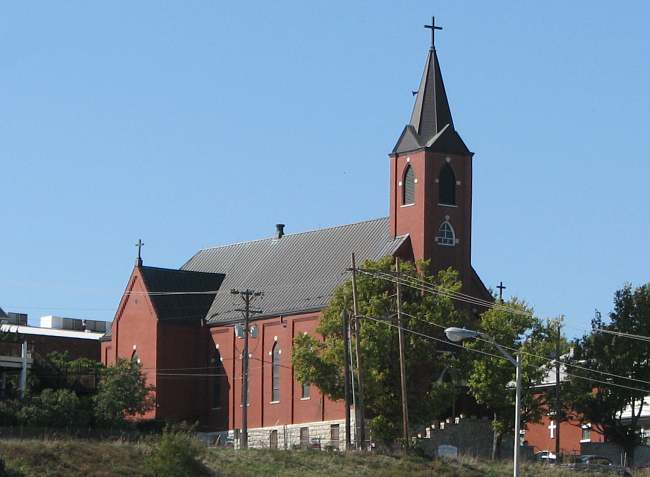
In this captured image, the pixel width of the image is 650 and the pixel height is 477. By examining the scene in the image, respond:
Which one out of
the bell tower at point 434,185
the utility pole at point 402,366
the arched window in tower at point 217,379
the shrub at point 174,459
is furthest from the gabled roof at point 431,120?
the shrub at point 174,459

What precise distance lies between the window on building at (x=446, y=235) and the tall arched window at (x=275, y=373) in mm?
13403

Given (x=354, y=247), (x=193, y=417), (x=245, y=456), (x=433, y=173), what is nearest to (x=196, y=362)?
(x=193, y=417)

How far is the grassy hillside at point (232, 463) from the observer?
67.4 metres

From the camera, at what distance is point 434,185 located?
95812mm

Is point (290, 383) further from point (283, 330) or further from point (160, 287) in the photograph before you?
point (160, 287)

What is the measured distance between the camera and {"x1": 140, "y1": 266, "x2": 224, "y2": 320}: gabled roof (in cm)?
10775

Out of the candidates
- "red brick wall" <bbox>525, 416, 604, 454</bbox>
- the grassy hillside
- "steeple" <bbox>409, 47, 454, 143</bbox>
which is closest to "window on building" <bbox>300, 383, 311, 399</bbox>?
"red brick wall" <bbox>525, 416, 604, 454</bbox>

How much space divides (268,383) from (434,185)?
16.8 meters

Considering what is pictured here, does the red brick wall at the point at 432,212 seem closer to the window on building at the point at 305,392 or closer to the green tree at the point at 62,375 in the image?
the window on building at the point at 305,392

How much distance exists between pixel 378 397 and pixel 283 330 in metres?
17.2

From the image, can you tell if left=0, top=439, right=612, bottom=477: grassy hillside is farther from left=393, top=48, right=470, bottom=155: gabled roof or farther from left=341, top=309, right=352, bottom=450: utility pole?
left=393, top=48, right=470, bottom=155: gabled roof

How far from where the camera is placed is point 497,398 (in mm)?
86438

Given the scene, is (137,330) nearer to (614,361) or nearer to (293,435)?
(293,435)

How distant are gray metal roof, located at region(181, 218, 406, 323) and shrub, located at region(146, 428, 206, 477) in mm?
27579
